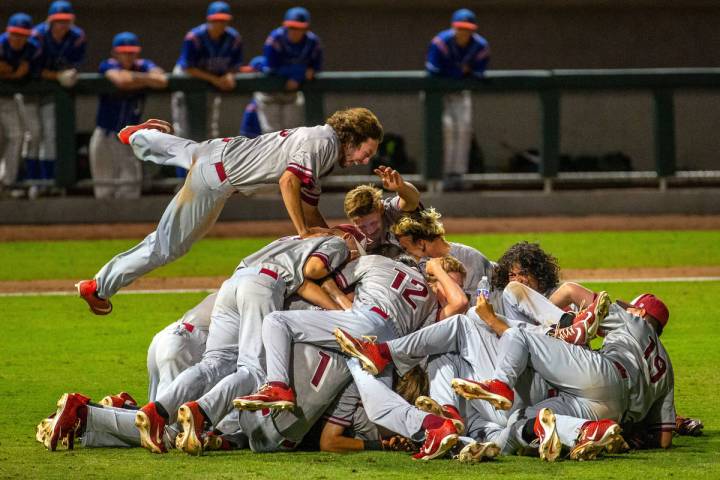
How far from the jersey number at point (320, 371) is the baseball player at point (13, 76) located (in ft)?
30.8

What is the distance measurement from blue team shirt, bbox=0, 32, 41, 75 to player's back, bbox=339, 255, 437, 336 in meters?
8.87

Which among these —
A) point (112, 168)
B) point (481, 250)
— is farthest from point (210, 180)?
point (112, 168)

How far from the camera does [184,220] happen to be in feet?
25.6

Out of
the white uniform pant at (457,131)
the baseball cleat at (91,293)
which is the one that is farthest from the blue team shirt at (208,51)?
the baseball cleat at (91,293)

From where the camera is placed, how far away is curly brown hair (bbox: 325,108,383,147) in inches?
297

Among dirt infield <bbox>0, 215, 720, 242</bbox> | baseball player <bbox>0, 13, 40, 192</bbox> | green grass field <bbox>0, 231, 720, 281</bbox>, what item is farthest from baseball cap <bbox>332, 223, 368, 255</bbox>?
baseball player <bbox>0, 13, 40, 192</bbox>

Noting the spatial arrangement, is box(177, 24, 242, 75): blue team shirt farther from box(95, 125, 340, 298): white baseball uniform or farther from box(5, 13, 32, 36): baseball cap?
box(95, 125, 340, 298): white baseball uniform

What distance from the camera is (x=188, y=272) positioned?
41.1 ft

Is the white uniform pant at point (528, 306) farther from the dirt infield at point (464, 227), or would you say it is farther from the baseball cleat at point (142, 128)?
the dirt infield at point (464, 227)

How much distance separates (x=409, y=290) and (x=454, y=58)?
888 cm

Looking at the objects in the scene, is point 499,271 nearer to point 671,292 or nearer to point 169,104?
point 671,292

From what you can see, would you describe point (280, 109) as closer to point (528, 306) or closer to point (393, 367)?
point (528, 306)

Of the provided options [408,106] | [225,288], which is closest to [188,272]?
[408,106]

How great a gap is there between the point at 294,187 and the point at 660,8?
15.1 metres
